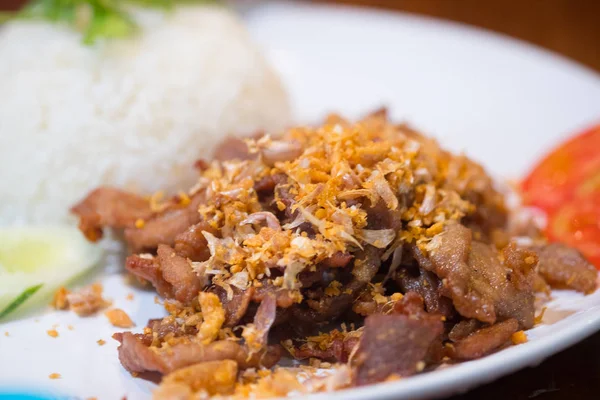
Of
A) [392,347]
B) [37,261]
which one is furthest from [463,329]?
[37,261]

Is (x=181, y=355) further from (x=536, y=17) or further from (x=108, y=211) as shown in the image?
(x=536, y=17)

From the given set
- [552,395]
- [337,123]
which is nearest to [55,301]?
[337,123]

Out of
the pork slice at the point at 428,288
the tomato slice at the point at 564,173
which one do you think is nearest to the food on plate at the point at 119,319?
the pork slice at the point at 428,288

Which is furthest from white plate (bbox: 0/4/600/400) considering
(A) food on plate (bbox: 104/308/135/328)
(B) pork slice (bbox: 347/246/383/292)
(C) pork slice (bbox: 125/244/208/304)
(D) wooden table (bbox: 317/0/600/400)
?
(D) wooden table (bbox: 317/0/600/400)

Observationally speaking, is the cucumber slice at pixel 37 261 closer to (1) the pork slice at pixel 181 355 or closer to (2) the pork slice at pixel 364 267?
(1) the pork slice at pixel 181 355

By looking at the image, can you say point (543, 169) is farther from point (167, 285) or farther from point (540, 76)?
point (167, 285)

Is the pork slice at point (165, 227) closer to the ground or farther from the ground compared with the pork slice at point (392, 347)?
farther from the ground
